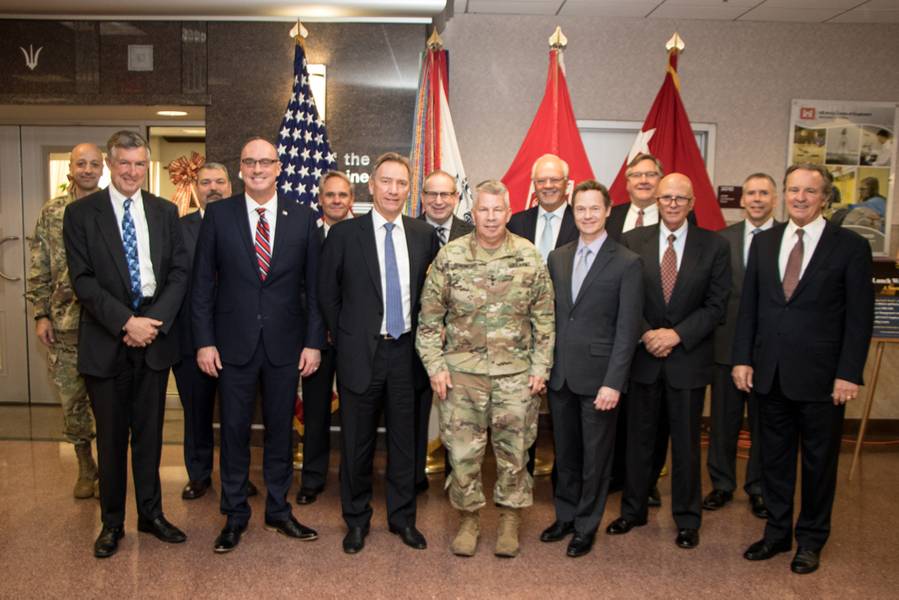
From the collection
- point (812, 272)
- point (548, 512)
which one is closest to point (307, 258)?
point (548, 512)

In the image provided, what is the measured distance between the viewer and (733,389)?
13.0ft

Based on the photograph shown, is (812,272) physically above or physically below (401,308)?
above

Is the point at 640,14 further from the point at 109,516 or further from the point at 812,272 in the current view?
the point at 109,516

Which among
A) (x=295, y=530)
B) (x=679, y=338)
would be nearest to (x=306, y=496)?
(x=295, y=530)

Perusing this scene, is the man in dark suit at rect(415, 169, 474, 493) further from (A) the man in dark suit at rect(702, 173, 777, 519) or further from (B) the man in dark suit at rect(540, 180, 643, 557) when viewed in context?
(A) the man in dark suit at rect(702, 173, 777, 519)

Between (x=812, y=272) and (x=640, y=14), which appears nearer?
(x=812, y=272)

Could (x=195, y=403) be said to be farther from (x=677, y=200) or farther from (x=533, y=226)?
(x=677, y=200)

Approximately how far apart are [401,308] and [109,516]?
1.63 meters

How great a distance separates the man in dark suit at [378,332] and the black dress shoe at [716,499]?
1647mm

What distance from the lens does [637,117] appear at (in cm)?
566

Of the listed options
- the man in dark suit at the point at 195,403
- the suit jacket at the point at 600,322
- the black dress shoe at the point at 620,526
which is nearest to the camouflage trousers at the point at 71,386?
the man in dark suit at the point at 195,403

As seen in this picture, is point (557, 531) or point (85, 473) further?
point (85, 473)

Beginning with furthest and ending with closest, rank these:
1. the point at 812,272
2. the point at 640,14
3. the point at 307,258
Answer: the point at 640,14 < the point at 307,258 < the point at 812,272

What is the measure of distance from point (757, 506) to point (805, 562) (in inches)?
28.5
